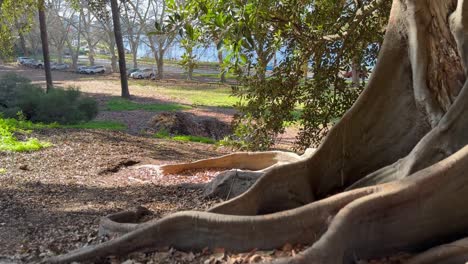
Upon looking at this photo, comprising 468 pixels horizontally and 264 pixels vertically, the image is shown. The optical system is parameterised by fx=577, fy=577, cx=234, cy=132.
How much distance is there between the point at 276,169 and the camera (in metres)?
6.30

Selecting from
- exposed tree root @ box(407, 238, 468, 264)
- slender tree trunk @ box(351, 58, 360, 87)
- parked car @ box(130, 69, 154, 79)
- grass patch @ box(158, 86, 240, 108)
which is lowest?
grass patch @ box(158, 86, 240, 108)

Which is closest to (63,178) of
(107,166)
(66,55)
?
(107,166)

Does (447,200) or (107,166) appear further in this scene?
(107,166)

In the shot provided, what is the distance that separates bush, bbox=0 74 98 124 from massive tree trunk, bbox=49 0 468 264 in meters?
15.6

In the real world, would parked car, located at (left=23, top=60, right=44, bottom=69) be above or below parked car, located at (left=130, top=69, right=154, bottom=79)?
above

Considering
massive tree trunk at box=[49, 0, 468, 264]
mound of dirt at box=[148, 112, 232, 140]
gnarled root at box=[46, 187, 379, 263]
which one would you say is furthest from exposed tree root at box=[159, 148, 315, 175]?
mound of dirt at box=[148, 112, 232, 140]

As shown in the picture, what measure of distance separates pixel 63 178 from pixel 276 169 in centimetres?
582

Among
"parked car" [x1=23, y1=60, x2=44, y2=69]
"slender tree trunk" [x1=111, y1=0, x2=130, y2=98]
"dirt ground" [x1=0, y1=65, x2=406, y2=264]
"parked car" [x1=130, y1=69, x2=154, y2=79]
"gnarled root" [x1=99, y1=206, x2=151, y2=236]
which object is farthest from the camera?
"parked car" [x1=23, y1=60, x2=44, y2=69]

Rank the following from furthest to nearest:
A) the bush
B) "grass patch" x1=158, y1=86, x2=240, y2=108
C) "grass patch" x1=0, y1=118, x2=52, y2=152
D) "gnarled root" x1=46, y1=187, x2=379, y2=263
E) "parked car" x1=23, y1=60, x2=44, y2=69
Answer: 1. "parked car" x1=23, y1=60, x2=44, y2=69
2. "grass patch" x1=158, y1=86, x2=240, y2=108
3. the bush
4. "grass patch" x1=0, y1=118, x2=52, y2=152
5. "gnarled root" x1=46, y1=187, x2=379, y2=263

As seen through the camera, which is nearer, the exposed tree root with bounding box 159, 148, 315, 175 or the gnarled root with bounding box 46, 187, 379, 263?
the gnarled root with bounding box 46, 187, 379, 263

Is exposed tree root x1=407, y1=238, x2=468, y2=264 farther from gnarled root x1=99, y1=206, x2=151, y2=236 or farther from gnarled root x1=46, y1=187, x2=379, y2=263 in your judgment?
gnarled root x1=99, y1=206, x2=151, y2=236

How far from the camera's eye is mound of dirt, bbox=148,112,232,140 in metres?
22.3

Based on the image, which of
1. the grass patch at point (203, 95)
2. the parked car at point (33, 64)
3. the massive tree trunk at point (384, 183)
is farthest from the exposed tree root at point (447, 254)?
the parked car at point (33, 64)

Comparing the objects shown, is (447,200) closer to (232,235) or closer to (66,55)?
(232,235)
